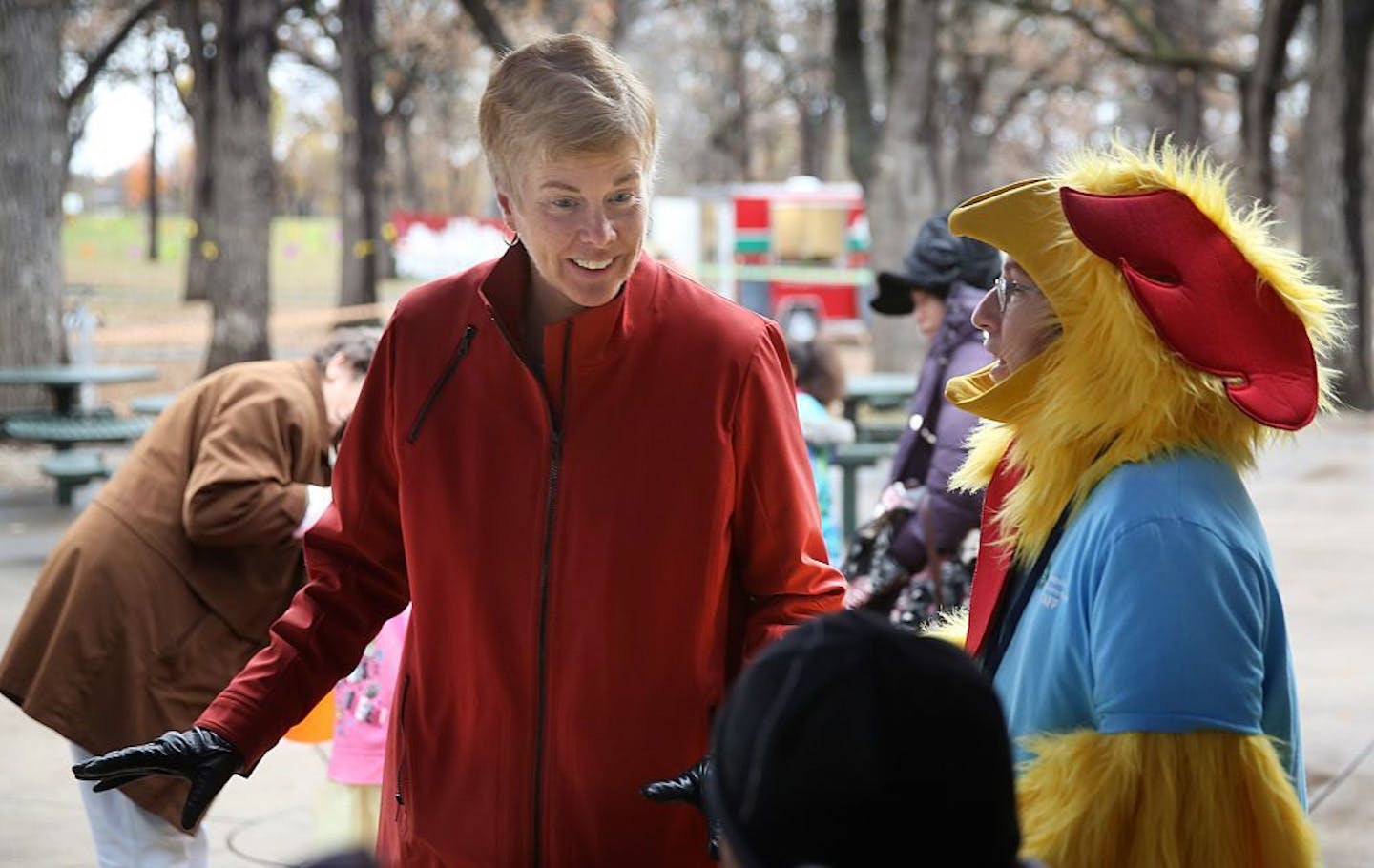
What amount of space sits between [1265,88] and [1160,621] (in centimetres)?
1839

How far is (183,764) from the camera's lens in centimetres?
244

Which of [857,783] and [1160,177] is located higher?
[1160,177]

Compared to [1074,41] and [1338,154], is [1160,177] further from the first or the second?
[1074,41]

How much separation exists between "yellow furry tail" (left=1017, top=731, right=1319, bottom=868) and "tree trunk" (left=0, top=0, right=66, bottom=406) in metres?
12.6

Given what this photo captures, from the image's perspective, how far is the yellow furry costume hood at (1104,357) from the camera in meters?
2.14

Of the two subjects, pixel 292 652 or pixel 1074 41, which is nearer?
pixel 292 652

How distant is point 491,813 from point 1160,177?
1241 mm

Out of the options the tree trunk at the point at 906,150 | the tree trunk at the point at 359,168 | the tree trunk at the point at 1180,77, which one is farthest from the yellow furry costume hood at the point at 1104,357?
the tree trunk at the point at 1180,77

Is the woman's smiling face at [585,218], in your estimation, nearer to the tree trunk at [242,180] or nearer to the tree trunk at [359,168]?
the tree trunk at [242,180]

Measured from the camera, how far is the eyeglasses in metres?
2.36

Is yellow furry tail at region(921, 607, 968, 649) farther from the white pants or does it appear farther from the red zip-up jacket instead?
the white pants

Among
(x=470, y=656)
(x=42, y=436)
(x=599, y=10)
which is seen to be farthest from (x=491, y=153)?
(x=599, y=10)

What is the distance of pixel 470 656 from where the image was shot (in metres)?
2.38

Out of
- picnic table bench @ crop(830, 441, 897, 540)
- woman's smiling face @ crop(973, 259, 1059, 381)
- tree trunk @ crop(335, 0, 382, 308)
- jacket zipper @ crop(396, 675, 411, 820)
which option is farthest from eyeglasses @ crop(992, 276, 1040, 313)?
tree trunk @ crop(335, 0, 382, 308)
